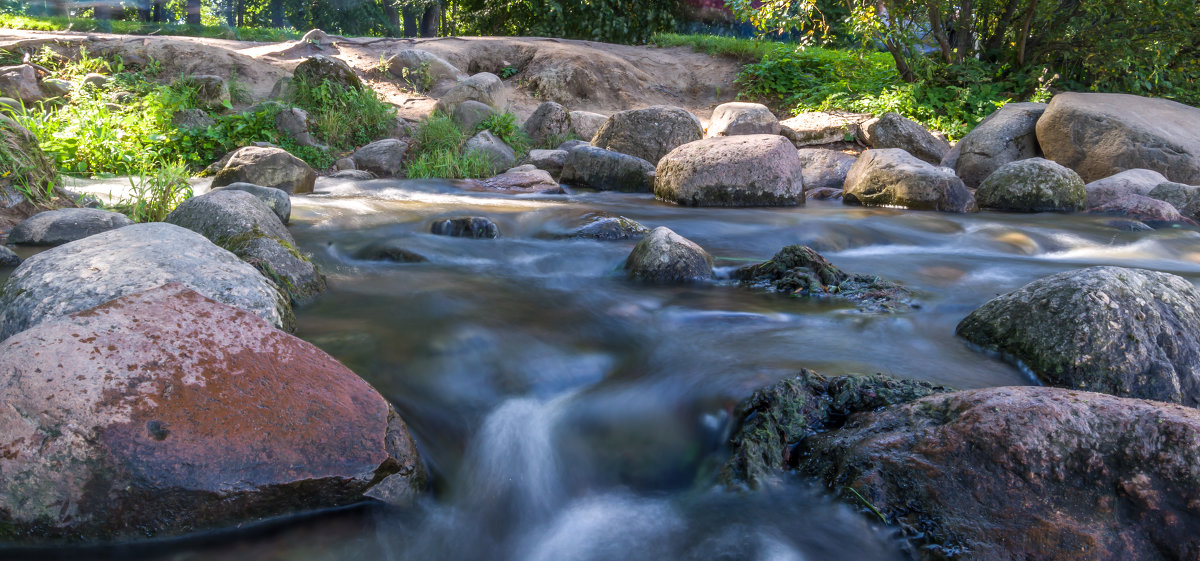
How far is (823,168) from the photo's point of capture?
10148 millimetres

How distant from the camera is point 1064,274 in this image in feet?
10.5

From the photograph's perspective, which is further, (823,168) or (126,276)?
(823,168)

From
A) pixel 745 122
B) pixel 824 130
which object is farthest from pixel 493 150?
pixel 824 130

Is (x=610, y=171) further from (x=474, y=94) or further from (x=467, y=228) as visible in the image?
(x=474, y=94)


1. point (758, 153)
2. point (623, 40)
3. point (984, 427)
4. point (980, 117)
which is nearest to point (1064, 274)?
point (984, 427)

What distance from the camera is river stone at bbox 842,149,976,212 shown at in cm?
796

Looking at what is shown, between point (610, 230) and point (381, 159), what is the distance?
5677mm

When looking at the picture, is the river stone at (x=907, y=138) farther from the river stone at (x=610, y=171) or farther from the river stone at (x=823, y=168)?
the river stone at (x=610, y=171)

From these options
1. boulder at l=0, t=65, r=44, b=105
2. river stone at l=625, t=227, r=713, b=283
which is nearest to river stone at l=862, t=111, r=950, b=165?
river stone at l=625, t=227, r=713, b=283

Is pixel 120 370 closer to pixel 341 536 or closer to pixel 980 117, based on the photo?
pixel 341 536

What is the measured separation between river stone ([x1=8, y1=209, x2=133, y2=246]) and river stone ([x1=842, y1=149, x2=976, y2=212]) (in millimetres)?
7231

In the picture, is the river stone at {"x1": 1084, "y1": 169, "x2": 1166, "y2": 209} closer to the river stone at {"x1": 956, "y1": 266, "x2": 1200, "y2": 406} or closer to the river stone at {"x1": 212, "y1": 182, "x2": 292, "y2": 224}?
the river stone at {"x1": 956, "y1": 266, "x2": 1200, "y2": 406}

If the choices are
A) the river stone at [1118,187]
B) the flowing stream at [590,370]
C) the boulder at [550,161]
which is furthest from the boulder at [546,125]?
the river stone at [1118,187]

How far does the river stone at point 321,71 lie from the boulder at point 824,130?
711 centimetres
